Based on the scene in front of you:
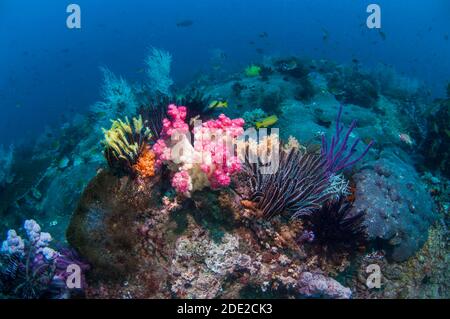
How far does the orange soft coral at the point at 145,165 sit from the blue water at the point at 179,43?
2276 cm

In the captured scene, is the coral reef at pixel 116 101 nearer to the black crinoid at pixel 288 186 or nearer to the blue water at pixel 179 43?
the black crinoid at pixel 288 186

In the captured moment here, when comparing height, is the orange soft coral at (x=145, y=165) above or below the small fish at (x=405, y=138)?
above

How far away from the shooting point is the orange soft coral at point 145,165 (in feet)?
14.7

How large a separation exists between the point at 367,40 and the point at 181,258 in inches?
2550

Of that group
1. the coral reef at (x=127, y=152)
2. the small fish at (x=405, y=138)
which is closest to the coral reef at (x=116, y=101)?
the coral reef at (x=127, y=152)

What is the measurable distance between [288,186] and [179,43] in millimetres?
54479

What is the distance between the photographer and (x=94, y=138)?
12.1 metres

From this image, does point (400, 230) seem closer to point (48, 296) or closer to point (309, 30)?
point (48, 296)

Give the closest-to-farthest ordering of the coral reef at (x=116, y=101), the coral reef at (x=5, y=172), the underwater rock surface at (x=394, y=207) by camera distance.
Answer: the underwater rock surface at (x=394, y=207)
the coral reef at (x=116, y=101)
the coral reef at (x=5, y=172)

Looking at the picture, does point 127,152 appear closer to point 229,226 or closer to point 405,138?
point 229,226

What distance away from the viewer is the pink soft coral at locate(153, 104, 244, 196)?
407cm

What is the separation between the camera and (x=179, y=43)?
54531 mm

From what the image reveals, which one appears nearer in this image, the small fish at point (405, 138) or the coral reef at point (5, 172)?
the small fish at point (405, 138)

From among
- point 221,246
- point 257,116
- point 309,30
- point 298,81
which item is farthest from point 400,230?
point 309,30
